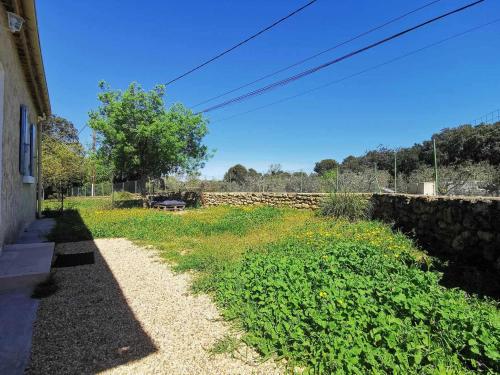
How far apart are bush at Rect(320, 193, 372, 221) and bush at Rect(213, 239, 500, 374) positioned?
5.75 m

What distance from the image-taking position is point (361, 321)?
2.55 m

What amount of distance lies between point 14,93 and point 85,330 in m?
5.37

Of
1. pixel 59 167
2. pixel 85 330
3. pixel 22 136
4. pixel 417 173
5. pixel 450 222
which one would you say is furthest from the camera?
pixel 59 167

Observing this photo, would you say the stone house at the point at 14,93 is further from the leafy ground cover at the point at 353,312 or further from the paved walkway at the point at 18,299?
the leafy ground cover at the point at 353,312

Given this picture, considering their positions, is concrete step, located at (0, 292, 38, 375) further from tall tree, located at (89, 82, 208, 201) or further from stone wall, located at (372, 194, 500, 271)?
tall tree, located at (89, 82, 208, 201)

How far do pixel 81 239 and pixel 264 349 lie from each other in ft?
21.3

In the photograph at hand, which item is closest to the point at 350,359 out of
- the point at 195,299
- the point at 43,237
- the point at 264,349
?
the point at 264,349

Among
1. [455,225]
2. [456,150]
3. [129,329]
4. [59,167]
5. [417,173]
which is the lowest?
[129,329]

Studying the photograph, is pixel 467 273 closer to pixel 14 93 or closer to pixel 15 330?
pixel 15 330

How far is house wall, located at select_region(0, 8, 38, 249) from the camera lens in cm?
486

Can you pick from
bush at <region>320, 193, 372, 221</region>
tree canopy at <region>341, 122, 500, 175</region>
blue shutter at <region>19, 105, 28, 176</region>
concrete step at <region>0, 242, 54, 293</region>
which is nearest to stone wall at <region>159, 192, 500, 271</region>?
bush at <region>320, 193, 372, 221</region>

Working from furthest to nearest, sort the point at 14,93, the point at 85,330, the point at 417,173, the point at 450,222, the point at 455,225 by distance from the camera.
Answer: the point at 417,173, the point at 14,93, the point at 450,222, the point at 455,225, the point at 85,330

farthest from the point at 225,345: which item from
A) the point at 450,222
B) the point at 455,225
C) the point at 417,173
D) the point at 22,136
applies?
the point at 417,173

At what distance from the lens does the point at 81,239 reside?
748 centimetres
